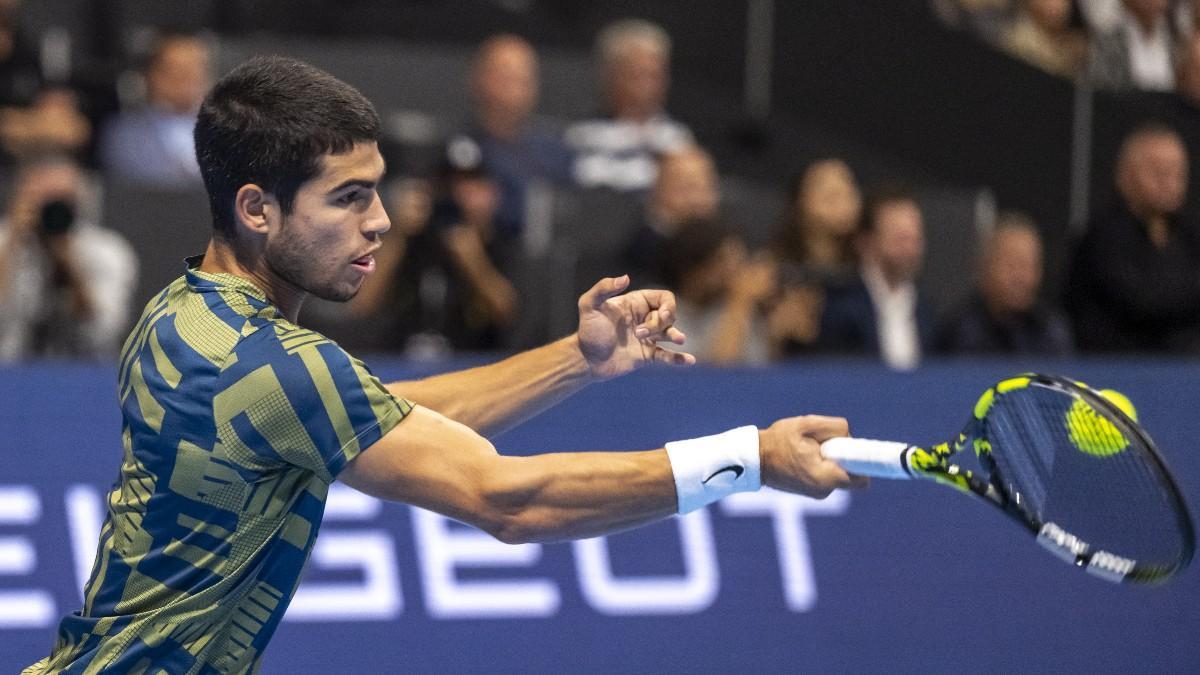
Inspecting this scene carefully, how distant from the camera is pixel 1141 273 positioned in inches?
318

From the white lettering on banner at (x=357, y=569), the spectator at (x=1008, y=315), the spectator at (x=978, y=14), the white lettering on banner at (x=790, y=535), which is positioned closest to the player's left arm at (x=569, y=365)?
the white lettering on banner at (x=357, y=569)

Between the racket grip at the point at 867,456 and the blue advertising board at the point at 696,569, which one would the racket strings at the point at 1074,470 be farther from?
the blue advertising board at the point at 696,569

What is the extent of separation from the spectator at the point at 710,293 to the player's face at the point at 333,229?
4.12 metres

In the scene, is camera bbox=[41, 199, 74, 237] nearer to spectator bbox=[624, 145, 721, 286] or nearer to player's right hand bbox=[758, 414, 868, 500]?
spectator bbox=[624, 145, 721, 286]

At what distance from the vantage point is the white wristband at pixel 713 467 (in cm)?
338

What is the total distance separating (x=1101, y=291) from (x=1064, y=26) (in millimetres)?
2905

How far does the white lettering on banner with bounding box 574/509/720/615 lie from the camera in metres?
6.46

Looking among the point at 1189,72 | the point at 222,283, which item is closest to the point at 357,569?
the point at 222,283

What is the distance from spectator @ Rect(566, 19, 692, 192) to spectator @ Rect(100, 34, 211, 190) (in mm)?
1906

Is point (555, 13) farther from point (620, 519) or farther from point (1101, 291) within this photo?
point (620, 519)

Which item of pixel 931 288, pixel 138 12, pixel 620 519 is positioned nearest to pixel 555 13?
pixel 138 12

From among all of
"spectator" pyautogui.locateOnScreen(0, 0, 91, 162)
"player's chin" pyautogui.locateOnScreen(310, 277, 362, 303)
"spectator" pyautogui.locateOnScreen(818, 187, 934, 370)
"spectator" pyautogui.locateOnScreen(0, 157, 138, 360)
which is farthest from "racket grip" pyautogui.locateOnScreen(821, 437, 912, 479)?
"spectator" pyautogui.locateOnScreen(0, 0, 91, 162)

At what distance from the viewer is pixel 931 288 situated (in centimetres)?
900

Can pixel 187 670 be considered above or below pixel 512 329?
above
